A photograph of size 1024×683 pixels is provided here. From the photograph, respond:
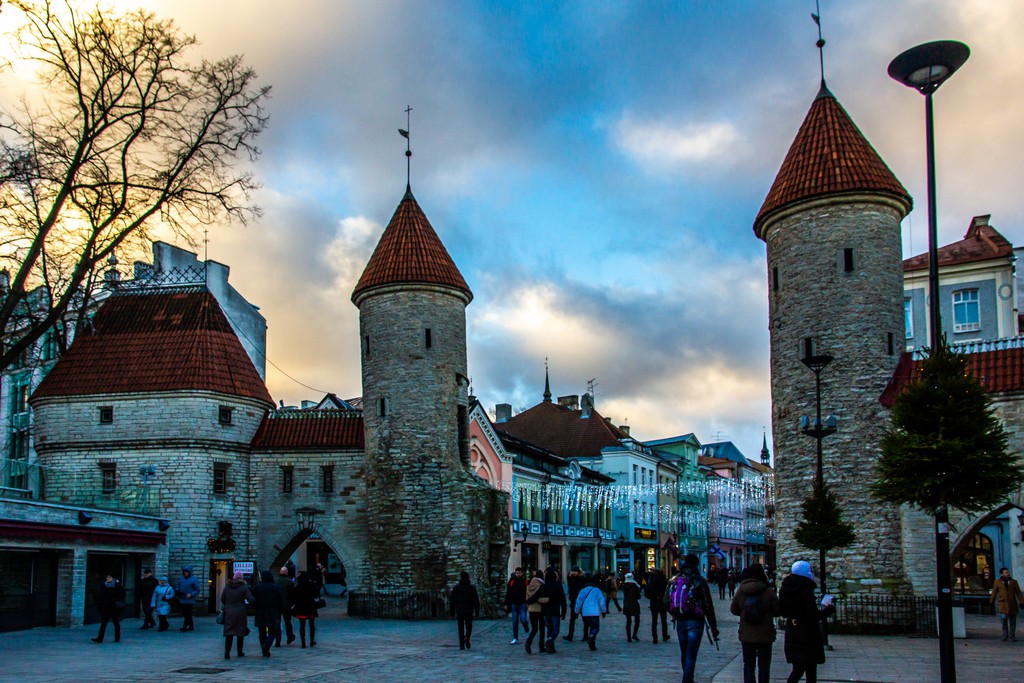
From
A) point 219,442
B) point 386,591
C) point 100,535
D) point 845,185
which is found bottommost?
point 386,591

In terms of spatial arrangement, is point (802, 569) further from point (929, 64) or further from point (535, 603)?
point (535, 603)

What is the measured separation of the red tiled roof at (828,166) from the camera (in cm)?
2767

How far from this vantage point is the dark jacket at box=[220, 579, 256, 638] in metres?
18.1

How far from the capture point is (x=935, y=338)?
44.1ft

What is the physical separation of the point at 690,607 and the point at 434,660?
6.73 meters

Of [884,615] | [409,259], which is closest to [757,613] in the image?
[884,615]

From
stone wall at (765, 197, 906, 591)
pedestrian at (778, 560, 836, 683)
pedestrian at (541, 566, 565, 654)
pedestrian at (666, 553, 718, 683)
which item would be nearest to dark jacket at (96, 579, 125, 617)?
pedestrian at (541, 566, 565, 654)

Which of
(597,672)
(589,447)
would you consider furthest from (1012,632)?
(589,447)

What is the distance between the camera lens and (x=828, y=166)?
28.3 metres

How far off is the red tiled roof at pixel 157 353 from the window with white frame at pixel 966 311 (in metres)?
26.4

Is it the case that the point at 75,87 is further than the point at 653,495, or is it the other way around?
the point at 653,495

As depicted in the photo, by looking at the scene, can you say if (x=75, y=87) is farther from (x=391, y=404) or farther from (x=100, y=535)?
(x=391, y=404)

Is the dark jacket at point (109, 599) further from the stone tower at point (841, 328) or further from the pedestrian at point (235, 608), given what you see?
the stone tower at point (841, 328)

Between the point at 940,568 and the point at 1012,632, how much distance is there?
39.7ft
